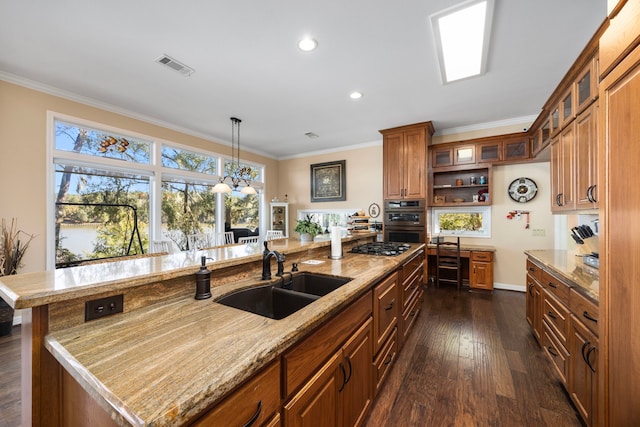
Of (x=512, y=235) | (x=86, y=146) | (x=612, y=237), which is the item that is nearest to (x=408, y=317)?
(x=612, y=237)

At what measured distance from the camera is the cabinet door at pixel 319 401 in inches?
35.1

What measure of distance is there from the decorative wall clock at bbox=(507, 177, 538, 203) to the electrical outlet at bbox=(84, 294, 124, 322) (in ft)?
17.4

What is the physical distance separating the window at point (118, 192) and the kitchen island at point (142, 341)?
312 cm

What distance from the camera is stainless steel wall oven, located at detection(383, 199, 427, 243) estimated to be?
14.7 ft

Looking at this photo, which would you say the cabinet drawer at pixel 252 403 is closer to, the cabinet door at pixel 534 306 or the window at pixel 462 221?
the cabinet door at pixel 534 306

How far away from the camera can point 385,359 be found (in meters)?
1.95

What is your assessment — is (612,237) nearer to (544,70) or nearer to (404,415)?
(404,415)

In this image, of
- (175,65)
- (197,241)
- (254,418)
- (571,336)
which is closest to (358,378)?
(254,418)

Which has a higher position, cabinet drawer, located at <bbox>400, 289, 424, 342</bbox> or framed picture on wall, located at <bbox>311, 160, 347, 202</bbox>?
framed picture on wall, located at <bbox>311, 160, 347, 202</bbox>

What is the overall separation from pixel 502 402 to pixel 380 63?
317 cm

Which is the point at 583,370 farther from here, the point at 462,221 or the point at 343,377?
the point at 462,221

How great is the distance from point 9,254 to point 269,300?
3394mm

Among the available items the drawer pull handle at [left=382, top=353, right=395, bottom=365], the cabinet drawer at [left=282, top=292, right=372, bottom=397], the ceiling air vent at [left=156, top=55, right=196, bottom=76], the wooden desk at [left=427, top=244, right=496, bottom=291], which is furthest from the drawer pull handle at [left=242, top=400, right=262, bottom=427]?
the wooden desk at [left=427, top=244, right=496, bottom=291]

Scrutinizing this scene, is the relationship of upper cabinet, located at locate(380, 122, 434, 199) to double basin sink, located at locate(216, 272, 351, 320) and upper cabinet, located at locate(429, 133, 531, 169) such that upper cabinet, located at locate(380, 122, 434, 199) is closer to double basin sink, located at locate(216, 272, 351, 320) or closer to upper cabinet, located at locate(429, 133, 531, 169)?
upper cabinet, located at locate(429, 133, 531, 169)
